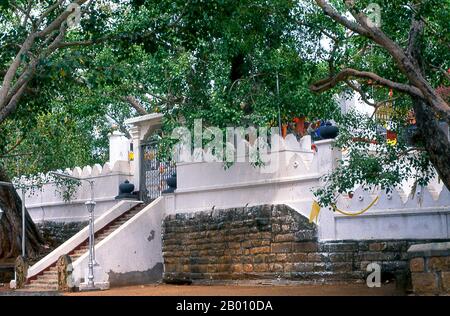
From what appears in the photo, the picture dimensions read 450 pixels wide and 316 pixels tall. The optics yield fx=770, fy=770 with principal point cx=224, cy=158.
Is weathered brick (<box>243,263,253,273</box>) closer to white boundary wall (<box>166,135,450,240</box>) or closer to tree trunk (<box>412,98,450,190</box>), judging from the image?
white boundary wall (<box>166,135,450,240</box>)

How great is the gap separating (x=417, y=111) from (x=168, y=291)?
6.93 metres

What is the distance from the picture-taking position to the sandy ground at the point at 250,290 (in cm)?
1264

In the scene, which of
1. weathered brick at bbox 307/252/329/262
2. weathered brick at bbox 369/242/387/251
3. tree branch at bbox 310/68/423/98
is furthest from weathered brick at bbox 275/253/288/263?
tree branch at bbox 310/68/423/98

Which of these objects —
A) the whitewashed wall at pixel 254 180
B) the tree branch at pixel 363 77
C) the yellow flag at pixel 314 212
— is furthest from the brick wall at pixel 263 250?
the tree branch at pixel 363 77

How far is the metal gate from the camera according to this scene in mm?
19891

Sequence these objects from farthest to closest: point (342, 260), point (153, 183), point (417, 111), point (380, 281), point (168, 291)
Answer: point (153, 183) < point (168, 291) < point (342, 260) < point (380, 281) < point (417, 111)

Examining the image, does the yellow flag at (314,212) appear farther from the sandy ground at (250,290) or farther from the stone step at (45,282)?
the stone step at (45,282)

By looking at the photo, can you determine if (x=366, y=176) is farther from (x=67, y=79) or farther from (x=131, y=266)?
(x=131, y=266)

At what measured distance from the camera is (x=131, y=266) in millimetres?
17781

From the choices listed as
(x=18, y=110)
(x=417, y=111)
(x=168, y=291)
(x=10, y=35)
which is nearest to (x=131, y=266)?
(x=168, y=291)

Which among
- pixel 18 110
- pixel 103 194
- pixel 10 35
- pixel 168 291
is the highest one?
pixel 10 35

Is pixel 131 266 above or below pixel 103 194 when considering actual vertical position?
below

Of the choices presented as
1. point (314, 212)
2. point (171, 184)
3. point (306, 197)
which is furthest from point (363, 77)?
point (171, 184)

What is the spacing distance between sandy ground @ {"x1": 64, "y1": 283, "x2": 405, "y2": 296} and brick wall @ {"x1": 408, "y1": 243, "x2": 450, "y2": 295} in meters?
1.88
